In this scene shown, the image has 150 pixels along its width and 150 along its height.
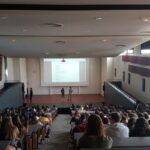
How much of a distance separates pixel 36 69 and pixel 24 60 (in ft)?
4.53

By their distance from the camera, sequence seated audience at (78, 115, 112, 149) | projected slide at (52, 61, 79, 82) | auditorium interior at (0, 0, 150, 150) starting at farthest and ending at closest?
projected slide at (52, 61, 79, 82), auditorium interior at (0, 0, 150, 150), seated audience at (78, 115, 112, 149)

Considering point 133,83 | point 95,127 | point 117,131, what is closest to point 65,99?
point 133,83

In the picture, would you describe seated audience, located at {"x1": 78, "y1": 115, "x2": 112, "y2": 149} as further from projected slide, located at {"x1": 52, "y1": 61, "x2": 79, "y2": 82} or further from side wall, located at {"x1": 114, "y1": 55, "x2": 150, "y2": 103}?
projected slide, located at {"x1": 52, "y1": 61, "x2": 79, "y2": 82}

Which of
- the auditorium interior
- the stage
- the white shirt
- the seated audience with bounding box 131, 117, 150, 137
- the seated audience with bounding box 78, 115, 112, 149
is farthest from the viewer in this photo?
the stage

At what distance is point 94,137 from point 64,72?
22803 mm

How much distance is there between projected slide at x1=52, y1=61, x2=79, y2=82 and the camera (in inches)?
1032

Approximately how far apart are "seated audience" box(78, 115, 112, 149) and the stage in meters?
18.1

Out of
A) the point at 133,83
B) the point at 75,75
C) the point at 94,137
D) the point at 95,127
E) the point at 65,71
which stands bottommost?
the point at 133,83

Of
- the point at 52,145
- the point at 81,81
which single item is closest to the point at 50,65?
the point at 81,81

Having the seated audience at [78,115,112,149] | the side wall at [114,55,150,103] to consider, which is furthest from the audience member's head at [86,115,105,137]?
the side wall at [114,55,150,103]

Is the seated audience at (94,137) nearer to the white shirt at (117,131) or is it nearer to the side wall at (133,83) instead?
the white shirt at (117,131)

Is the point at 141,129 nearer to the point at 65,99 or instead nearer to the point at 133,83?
the point at 133,83

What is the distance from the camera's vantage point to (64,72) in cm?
2630

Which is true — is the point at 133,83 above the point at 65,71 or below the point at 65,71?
below
